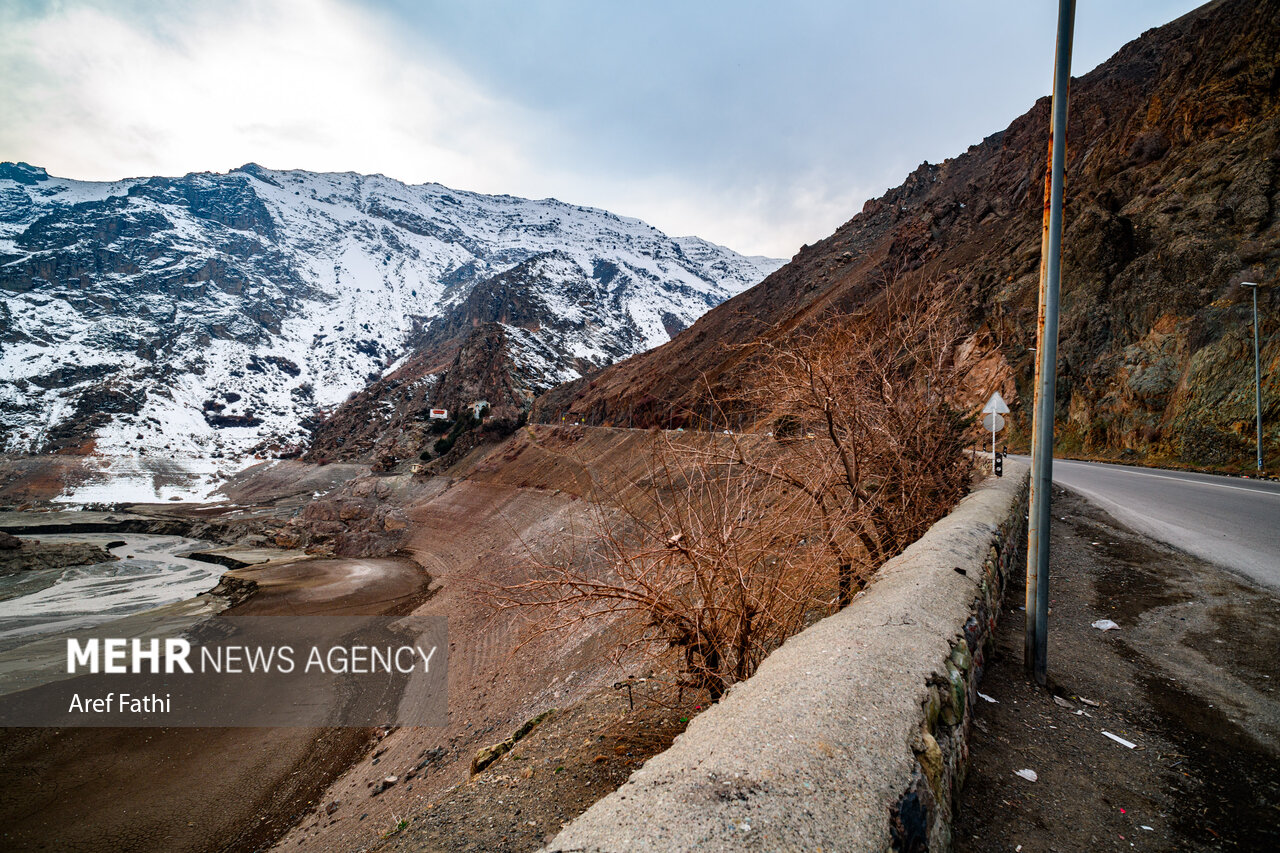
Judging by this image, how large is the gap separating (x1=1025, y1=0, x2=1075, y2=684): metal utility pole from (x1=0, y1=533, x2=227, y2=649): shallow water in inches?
1243

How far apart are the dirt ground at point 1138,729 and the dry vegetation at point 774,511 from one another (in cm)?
120

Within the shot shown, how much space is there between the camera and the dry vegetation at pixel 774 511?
323 centimetres

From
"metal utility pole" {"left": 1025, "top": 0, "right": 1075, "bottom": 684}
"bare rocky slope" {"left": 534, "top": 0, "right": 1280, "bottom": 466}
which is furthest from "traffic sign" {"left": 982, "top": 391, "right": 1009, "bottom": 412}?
"metal utility pole" {"left": 1025, "top": 0, "right": 1075, "bottom": 684}

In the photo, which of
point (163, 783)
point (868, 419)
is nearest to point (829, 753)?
point (868, 419)

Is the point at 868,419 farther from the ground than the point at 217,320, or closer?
closer

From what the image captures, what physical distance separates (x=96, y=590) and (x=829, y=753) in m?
41.0

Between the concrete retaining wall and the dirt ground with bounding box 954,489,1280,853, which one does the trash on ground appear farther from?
the concrete retaining wall

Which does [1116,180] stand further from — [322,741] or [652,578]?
[322,741]

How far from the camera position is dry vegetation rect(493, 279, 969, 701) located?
323 cm

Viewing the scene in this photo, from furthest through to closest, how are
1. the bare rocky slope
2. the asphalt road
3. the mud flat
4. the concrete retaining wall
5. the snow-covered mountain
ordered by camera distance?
the snow-covered mountain, the bare rocky slope, the mud flat, the asphalt road, the concrete retaining wall

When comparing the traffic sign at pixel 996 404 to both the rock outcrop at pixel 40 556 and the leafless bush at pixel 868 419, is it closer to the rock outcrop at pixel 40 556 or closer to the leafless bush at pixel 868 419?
the leafless bush at pixel 868 419

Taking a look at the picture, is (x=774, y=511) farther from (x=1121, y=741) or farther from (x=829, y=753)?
(x=1121, y=741)

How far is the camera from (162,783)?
31.8 ft

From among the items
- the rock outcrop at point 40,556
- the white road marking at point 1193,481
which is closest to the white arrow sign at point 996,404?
the white road marking at point 1193,481
